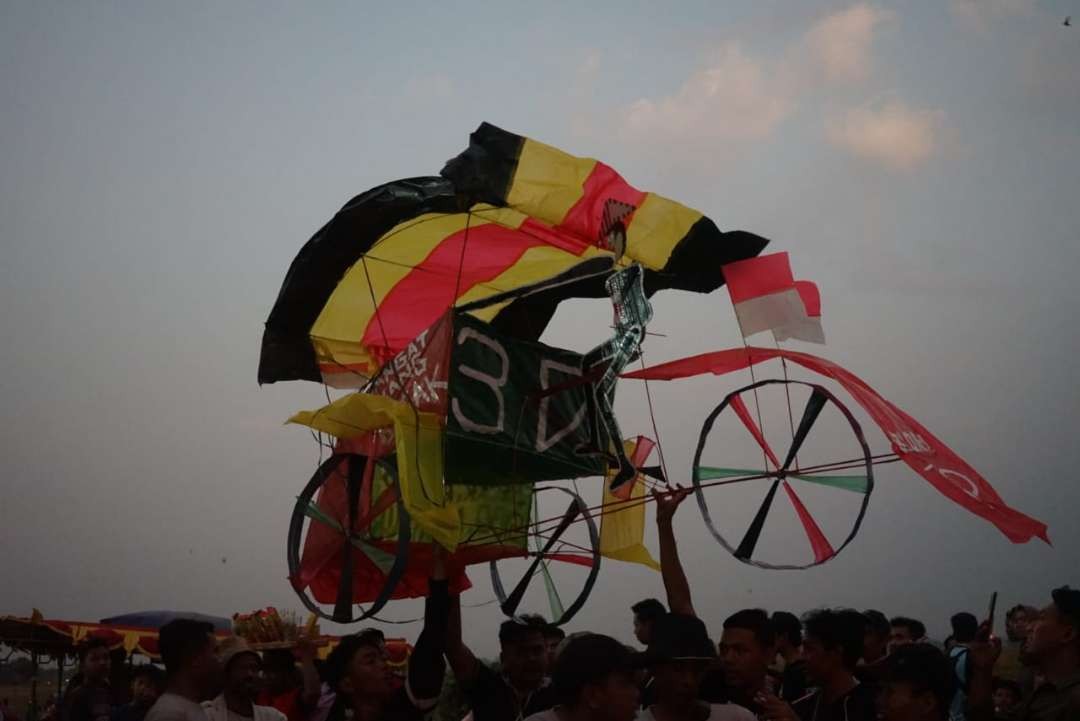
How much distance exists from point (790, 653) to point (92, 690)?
219 inches

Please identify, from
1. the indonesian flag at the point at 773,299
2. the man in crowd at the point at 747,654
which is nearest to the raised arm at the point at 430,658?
the man in crowd at the point at 747,654

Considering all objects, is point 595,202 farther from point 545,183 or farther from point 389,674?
point 389,674

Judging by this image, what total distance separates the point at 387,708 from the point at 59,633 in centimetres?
1395

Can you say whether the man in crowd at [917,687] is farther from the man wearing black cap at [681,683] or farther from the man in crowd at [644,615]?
the man in crowd at [644,615]

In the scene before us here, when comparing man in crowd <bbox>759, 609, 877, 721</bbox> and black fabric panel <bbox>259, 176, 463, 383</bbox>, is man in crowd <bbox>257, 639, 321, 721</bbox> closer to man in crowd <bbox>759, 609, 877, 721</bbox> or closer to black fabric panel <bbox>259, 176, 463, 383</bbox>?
black fabric panel <bbox>259, 176, 463, 383</bbox>

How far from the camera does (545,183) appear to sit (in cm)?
607

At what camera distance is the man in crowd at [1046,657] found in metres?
3.97

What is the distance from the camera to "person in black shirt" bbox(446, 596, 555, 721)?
485cm

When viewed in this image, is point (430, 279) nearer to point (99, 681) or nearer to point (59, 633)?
point (99, 681)

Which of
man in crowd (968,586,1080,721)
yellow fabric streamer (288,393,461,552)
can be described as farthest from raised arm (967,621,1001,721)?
yellow fabric streamer (288,393,461,552)

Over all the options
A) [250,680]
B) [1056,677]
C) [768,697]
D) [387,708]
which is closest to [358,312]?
[250,680]

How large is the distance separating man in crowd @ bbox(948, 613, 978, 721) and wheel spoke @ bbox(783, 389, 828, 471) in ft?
4.80

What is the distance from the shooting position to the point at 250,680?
17.6ft

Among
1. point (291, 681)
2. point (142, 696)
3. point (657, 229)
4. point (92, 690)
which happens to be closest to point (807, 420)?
point (657, 229)
